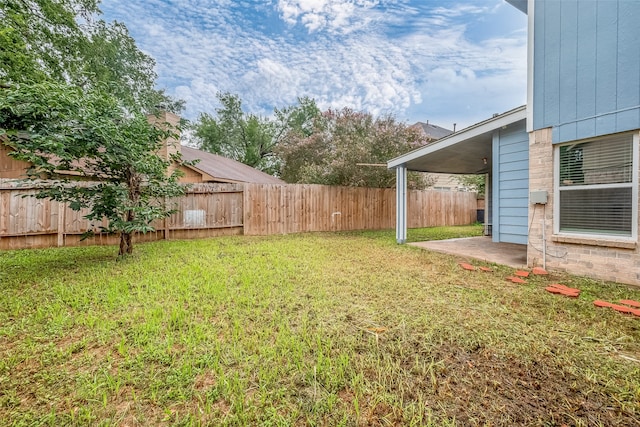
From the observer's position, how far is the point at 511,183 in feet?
17.8

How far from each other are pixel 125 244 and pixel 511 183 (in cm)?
771

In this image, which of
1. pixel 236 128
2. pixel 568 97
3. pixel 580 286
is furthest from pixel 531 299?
pixel 236 128

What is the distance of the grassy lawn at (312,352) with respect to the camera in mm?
1565

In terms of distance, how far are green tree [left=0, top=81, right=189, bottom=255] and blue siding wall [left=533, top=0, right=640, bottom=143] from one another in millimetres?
6506

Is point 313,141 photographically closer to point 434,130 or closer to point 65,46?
point 65,46

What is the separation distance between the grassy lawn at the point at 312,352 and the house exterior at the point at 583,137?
60 cm

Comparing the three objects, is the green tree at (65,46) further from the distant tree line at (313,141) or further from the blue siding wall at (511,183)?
the blue siding wall at (511,183)

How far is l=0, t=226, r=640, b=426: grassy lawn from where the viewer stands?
157cm

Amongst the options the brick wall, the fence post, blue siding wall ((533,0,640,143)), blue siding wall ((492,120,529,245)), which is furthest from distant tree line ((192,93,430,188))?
the fence post

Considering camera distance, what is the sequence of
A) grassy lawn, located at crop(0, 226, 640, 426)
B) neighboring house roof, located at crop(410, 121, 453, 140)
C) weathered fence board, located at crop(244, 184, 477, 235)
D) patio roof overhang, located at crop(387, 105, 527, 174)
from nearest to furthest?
grassy lawn, located at crop(0, 226, 640, 426), patio roof overhang, located at crop(387, 105, 527, 174), weathered fence board, located at crop(244, 184, 477, 235), neighboring house roof, located at crop(410, 121, 453, 140)

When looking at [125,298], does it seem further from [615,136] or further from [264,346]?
[615,136]

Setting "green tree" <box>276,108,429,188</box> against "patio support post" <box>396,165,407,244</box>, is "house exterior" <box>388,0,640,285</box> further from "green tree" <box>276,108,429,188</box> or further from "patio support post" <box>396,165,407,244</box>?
"green tree" <box>276,108,429,188</box>

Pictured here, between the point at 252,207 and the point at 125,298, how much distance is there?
6.01 metres

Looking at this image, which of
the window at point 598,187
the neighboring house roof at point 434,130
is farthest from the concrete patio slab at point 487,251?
the neighboring house roof at point 434,130
